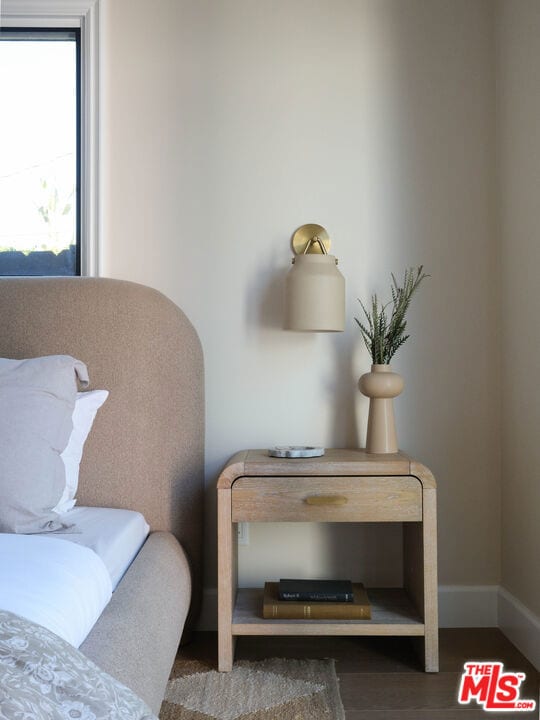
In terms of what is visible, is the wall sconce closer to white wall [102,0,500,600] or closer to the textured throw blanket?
white wall [102,0,500,600]

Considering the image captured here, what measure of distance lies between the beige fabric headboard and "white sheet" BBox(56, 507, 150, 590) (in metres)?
0.11

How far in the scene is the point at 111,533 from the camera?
5.53 feet

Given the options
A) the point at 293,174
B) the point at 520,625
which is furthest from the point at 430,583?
the point at 293,174

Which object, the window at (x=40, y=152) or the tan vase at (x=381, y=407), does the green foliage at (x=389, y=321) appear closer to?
the tan vase at (x=381, y=407)

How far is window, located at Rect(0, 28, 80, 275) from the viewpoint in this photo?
251 cm

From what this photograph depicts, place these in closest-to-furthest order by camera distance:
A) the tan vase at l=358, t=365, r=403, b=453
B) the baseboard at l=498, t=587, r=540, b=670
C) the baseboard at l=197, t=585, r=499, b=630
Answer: the baseboard at l=498, t=587, r=540, b=670 → the tan vase at l=358, t=365, r=403, b=453 → the baseboard at l=197, t=585, r=499, b=630

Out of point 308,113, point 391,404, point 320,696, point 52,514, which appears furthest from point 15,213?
point 320,696

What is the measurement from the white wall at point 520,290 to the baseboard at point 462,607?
0.09m

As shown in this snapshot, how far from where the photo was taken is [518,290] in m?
2.25

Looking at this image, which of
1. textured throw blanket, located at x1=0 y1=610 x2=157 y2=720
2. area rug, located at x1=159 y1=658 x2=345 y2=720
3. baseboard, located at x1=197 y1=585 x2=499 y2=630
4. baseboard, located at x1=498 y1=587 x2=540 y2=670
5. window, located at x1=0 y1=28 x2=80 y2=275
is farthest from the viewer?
window, located at x1=0 y1=28 x2=80 y2=275

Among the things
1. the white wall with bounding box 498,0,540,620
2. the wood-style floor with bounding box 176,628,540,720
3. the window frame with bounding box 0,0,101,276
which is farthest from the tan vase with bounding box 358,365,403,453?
the window frame with bounding box 0,0,101,276

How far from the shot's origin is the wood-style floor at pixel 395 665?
175 cm

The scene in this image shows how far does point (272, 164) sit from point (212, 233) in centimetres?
33

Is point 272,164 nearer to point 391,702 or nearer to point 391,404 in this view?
point 391,404
